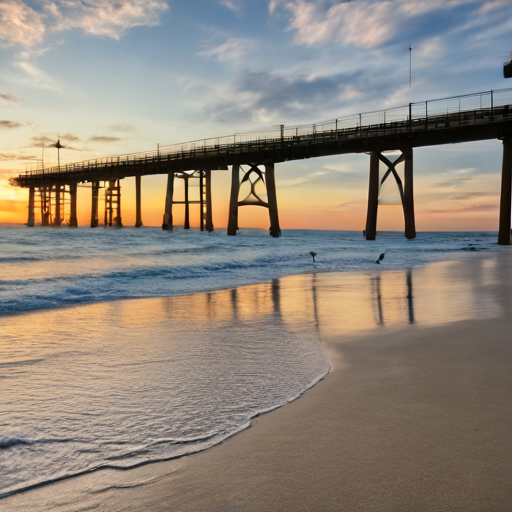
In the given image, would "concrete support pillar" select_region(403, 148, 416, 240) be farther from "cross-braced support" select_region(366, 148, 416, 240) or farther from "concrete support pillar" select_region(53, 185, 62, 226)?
"concrete support pillar" select_region(53, 185, 62, 226)

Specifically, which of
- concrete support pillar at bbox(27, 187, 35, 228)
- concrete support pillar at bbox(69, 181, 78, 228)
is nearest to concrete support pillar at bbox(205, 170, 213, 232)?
concrete support pillar at bbox(69, 181, 78, 228)

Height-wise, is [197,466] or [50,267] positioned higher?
[50,267]

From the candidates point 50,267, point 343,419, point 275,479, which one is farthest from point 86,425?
point 50,267

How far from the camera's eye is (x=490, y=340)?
14.1 feet

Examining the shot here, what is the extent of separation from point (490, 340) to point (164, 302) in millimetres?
5123

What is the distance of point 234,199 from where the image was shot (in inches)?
1550

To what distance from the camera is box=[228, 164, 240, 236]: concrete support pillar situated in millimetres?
38688

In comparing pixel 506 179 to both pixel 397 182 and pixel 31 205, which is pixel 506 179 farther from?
pixel 31 205

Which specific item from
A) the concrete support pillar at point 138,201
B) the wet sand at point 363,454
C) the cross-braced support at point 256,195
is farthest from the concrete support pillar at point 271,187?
the wet sand at point 363,454

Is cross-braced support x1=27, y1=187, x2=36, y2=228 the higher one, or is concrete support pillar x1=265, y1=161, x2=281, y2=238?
cross-braced support x1=27, y1=187, x2=36, y2=228

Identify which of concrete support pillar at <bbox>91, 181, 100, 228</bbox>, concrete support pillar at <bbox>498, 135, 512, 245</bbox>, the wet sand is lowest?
the wet sand

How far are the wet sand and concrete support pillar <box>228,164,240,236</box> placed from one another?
117 ft

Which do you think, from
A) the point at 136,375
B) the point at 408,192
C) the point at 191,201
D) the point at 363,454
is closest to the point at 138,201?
the point at 191,201

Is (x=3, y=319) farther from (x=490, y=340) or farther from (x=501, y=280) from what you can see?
(x=501, y=280)
